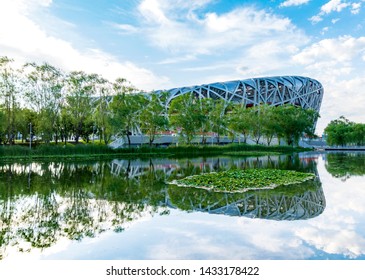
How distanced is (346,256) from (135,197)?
6.11 m

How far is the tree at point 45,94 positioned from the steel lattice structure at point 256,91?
1295 inches

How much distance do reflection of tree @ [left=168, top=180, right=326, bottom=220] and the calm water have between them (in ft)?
0.09

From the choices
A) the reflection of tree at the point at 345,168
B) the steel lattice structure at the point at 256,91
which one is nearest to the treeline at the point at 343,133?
the steel lattice structure at the point at 256,91

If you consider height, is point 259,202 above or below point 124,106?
below

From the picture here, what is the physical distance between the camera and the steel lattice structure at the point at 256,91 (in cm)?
6731

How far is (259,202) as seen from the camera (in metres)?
8.58

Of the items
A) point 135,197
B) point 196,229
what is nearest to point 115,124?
point 135,197

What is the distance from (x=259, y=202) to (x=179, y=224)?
297cm

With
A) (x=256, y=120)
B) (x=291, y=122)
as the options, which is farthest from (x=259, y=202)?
(x=291, y=122)

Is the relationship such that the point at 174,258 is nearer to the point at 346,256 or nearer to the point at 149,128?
the point at 346,256

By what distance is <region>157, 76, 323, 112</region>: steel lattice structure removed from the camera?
6731 centimetres

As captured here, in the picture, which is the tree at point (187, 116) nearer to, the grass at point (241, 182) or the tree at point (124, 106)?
the tree at point (124, 106)

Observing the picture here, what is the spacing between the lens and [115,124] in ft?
114

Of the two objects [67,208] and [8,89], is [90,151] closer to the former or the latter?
[8,89]
